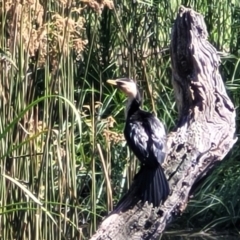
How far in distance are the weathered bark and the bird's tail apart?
1.0 inches

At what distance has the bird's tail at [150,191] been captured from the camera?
310 cm

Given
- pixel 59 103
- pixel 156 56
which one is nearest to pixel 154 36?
pixel 156 56

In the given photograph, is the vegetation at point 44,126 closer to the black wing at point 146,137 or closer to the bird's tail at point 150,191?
the black wing at point 146,137

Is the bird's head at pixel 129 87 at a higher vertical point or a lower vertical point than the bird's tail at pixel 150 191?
higher

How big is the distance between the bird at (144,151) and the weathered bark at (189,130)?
4cm

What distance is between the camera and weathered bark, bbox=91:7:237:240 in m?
3.09

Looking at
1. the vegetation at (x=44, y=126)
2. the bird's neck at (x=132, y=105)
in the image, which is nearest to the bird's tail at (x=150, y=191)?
the vegetation at (x=44, y=126)

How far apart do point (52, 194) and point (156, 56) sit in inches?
91.6

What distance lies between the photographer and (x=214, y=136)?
3219mm

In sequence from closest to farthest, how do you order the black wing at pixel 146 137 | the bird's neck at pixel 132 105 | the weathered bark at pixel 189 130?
the weathered bark at pixel 189 130 → the black wing at pixel 146 137 → the bird's neck at pixel 132 105

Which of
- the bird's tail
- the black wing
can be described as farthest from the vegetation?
the bird's tail

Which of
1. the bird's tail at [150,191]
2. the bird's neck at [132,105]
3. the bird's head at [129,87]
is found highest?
the bird's head at [129,87]

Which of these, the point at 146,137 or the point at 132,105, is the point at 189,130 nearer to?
the point at 146,137

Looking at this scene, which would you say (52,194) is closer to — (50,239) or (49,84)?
(50,239)
